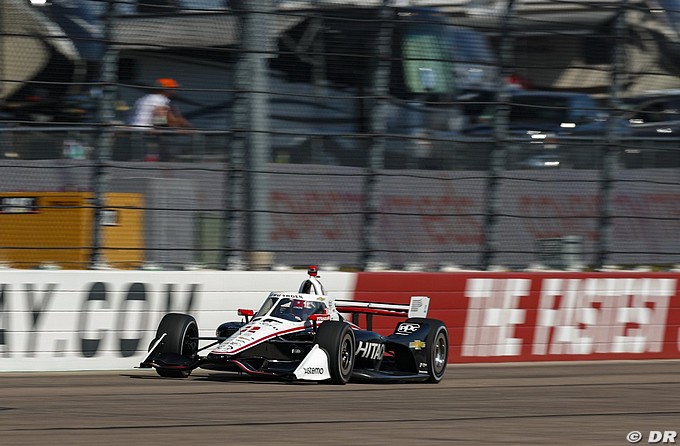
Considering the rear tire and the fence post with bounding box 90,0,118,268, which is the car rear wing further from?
the fence post with bounding box 90,0,118,268

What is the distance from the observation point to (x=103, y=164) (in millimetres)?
12008

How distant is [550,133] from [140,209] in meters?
4.89

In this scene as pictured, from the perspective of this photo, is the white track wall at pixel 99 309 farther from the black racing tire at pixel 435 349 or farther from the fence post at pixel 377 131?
the black racing tire at pixel 435 349

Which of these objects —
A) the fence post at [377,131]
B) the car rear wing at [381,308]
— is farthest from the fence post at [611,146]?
the car rear wing at [381,308]

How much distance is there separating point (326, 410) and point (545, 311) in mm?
6043

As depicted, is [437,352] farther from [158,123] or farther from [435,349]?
[158,123]

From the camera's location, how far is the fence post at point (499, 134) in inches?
545

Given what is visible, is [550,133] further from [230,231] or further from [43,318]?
[43,318]

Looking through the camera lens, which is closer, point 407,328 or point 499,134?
point 407,328

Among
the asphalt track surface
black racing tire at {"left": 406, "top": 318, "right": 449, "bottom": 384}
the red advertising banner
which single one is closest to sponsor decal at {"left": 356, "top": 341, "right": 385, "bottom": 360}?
the asphalt track surface

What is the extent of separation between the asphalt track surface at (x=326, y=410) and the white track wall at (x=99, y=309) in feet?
0.86

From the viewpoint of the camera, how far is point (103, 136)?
12023 mm

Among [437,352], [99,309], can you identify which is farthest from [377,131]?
[99,309]

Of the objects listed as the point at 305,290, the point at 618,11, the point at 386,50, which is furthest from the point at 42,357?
the point at 618,11
